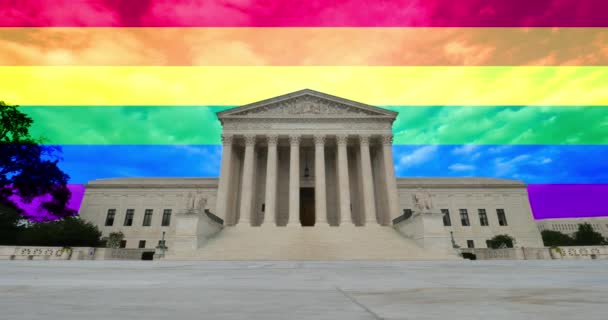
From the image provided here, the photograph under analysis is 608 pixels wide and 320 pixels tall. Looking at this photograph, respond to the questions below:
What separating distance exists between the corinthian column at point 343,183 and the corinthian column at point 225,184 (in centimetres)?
1109

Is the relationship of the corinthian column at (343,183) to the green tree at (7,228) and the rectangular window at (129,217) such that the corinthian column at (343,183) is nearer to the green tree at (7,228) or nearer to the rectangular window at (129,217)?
the green tree at (7,228)

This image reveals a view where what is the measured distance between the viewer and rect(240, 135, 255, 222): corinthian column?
2914 cm

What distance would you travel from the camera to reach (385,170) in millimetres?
31812

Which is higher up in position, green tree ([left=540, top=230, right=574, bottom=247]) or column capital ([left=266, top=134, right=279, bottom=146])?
column capital ([left=266, top=134, right=279, bottom=146])

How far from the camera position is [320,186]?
30.4 metres

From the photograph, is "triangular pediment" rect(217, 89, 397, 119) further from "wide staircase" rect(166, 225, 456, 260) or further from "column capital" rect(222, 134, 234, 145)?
"wide staircase" rect(166, 225, 456, 260)

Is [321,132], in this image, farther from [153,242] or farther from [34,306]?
[34,306]

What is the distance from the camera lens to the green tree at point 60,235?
2444 centimetres

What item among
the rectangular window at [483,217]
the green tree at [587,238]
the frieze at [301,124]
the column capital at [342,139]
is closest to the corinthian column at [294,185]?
the frieze at [301,124]

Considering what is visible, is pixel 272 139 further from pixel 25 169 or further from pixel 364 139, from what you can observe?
pixel 25 169

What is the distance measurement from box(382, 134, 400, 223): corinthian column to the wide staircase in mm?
3310

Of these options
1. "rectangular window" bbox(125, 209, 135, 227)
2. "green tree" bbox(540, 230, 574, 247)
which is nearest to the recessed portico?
"rectangular window" bbox(125, 209, 135, 227)

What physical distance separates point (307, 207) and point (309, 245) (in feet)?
49.8

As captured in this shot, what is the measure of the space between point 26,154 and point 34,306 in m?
38.3
